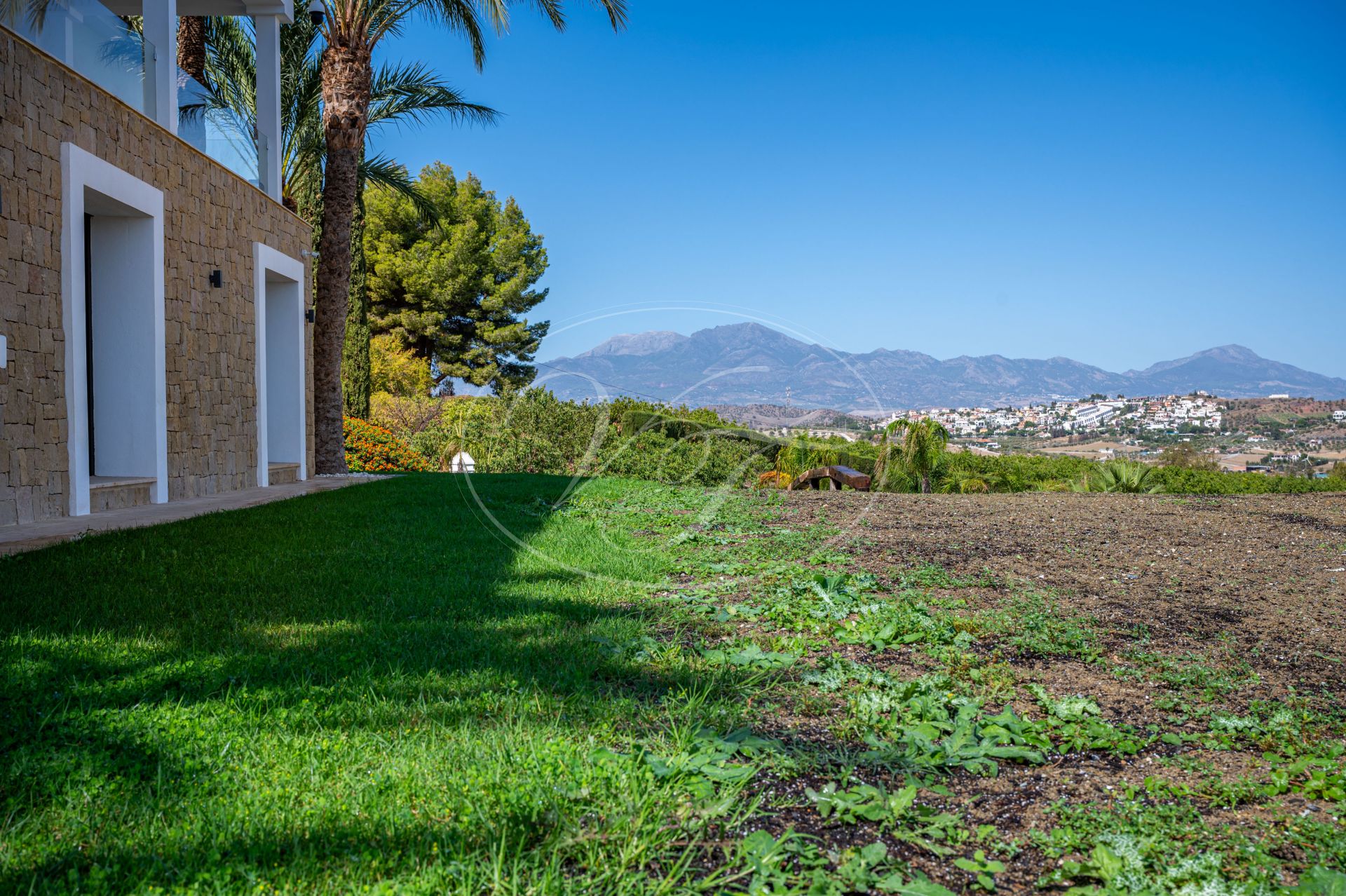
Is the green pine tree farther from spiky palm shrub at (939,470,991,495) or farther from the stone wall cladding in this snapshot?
the stone wall cladding

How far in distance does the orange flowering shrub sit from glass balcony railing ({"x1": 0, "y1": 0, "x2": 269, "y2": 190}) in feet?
17.5

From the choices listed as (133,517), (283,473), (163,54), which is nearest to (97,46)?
(163,54)

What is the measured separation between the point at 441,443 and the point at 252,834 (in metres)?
15.0

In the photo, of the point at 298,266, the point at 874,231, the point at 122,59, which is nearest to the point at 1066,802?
the point at 122,59

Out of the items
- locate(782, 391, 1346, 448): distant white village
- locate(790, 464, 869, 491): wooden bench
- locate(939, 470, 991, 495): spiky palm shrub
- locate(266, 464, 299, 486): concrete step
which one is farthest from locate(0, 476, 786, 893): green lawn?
locate(939, 470, 991, 495): spiky palm shrub

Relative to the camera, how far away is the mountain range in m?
7.81

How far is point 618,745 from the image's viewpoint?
2299 mm

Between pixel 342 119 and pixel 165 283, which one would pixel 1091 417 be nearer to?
pixel 342 119

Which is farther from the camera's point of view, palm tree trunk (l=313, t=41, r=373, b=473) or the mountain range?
palm tree trunk (l=313, t=41, r=373, b=473)

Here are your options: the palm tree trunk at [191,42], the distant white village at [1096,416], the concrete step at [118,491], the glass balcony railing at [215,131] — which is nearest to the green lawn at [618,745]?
the concrete step at [118,491]

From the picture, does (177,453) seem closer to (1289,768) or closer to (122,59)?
(122,59)

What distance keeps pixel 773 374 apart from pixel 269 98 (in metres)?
7.81

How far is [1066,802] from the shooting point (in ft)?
6.75

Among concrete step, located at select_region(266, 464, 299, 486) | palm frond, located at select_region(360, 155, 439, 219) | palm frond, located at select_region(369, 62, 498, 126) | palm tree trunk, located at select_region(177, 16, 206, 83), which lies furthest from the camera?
palm frond, located at select_region(360, 155, 439, 219)
